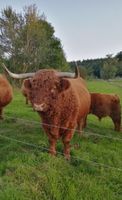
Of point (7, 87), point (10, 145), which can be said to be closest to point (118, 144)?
point (10, 145)

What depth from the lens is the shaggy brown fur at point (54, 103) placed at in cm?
634

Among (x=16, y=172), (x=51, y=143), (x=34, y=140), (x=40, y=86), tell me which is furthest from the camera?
(x=34, y=140)

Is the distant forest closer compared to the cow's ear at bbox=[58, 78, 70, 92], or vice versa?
the cow's ear at bbox=[58, 78, 70, 92]

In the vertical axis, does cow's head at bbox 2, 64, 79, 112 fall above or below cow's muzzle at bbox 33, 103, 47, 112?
above

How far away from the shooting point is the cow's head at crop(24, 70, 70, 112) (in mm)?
6270

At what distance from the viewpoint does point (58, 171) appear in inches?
239

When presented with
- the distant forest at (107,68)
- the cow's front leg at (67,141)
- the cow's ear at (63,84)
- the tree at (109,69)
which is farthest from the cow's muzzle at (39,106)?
the tree at (109,69)

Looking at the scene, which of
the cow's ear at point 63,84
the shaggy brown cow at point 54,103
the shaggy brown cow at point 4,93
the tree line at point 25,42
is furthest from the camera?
the tree line at point 25,42

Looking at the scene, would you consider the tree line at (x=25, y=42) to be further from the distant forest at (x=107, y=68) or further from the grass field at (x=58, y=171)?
the distant forest at (x=107, y=68)

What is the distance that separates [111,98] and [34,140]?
12.4 ft

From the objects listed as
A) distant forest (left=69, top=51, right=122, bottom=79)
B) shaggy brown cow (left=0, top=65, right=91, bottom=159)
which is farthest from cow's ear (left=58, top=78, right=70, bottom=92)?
distant forest (left=69, top=51, right=122, bottom=79)

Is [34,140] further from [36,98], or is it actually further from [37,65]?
[37,65]

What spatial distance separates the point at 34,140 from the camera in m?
8.44

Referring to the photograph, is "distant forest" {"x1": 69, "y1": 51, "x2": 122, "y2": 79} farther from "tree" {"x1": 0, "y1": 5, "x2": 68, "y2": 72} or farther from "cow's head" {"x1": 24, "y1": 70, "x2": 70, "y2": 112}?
"cow's head" {"x1": 24, "y1": 70, "x2": 70, "y2": 112}
